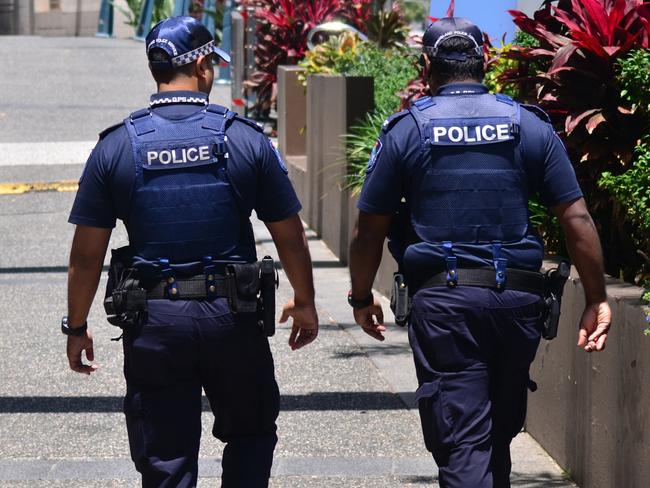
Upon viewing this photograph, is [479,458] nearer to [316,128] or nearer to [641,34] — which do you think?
[641,34]

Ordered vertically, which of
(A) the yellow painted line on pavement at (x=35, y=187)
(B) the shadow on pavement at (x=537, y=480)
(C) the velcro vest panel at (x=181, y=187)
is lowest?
(A) the yellow painted line on pavement at (x=35, y=187)

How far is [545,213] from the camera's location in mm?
6422

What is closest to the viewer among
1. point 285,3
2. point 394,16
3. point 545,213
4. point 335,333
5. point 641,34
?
point 641,34

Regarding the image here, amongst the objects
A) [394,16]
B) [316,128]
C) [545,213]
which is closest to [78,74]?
[394,16]

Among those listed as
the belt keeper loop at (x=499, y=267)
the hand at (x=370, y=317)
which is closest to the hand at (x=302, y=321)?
the hand at (x=370, y=317)

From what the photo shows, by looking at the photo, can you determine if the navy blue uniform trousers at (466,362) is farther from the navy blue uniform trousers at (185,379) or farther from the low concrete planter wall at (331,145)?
the low concrete planter wall at (331,145)

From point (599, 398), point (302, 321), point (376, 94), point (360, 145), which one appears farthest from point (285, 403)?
point (376, 94)

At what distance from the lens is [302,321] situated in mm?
4426

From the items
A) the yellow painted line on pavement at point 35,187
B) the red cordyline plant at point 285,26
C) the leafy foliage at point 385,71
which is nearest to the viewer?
the leafy foliage at point 385,71

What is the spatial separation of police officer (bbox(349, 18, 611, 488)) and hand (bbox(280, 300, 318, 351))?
0.34 m

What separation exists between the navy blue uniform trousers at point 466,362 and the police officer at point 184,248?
1.66 ft

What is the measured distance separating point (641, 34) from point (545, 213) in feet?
3.28

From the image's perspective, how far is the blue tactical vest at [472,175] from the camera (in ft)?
13.9

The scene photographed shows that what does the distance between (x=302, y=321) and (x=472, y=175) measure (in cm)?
75
